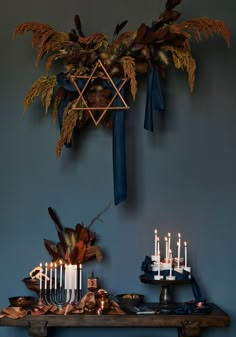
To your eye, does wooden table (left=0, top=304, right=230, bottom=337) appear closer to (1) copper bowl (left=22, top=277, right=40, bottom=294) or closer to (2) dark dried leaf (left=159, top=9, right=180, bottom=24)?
(1) copper bowl (left=22, top=277, right=40, bottom=294)

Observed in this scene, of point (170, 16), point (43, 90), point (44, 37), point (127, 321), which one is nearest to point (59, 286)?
point (127, 321)

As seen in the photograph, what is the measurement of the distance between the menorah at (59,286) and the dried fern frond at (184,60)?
103 cm

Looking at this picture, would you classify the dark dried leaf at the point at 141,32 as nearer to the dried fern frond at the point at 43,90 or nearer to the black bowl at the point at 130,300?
the dried fern frond at the point at 43,90

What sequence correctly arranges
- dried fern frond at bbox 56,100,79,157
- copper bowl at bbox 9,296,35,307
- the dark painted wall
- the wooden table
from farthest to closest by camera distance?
the dark painted wall
dried fern frond at bbox 56,100,79,157
copper bowl at bbox 9,296,35,307
the wooden table

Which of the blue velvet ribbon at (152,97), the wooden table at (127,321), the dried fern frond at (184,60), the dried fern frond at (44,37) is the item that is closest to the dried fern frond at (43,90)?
the dried fern frond at (44,37)

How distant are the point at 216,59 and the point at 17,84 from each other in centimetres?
102

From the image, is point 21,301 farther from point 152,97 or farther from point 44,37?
point 44,37

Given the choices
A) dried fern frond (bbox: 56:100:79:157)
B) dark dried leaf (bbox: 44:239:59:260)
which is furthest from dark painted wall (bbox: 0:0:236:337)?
dried fern frond (bbox: 56:100:79:157)

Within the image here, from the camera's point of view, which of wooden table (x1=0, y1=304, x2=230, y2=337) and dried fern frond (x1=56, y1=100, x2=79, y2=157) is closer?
wooden table (x1=0, y1=304, x2=230, y2=337)

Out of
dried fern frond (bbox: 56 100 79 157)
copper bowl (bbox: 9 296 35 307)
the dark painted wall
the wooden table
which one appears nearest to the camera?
the wooden table

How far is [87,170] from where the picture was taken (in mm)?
2641

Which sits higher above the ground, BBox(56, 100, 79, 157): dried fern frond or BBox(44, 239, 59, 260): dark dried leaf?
BBox(56, 100, 79, 157): dried fern frond

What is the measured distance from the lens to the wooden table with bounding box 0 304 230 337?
2232 mm

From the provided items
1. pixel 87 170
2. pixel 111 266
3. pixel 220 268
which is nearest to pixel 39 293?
pixel 111 266
